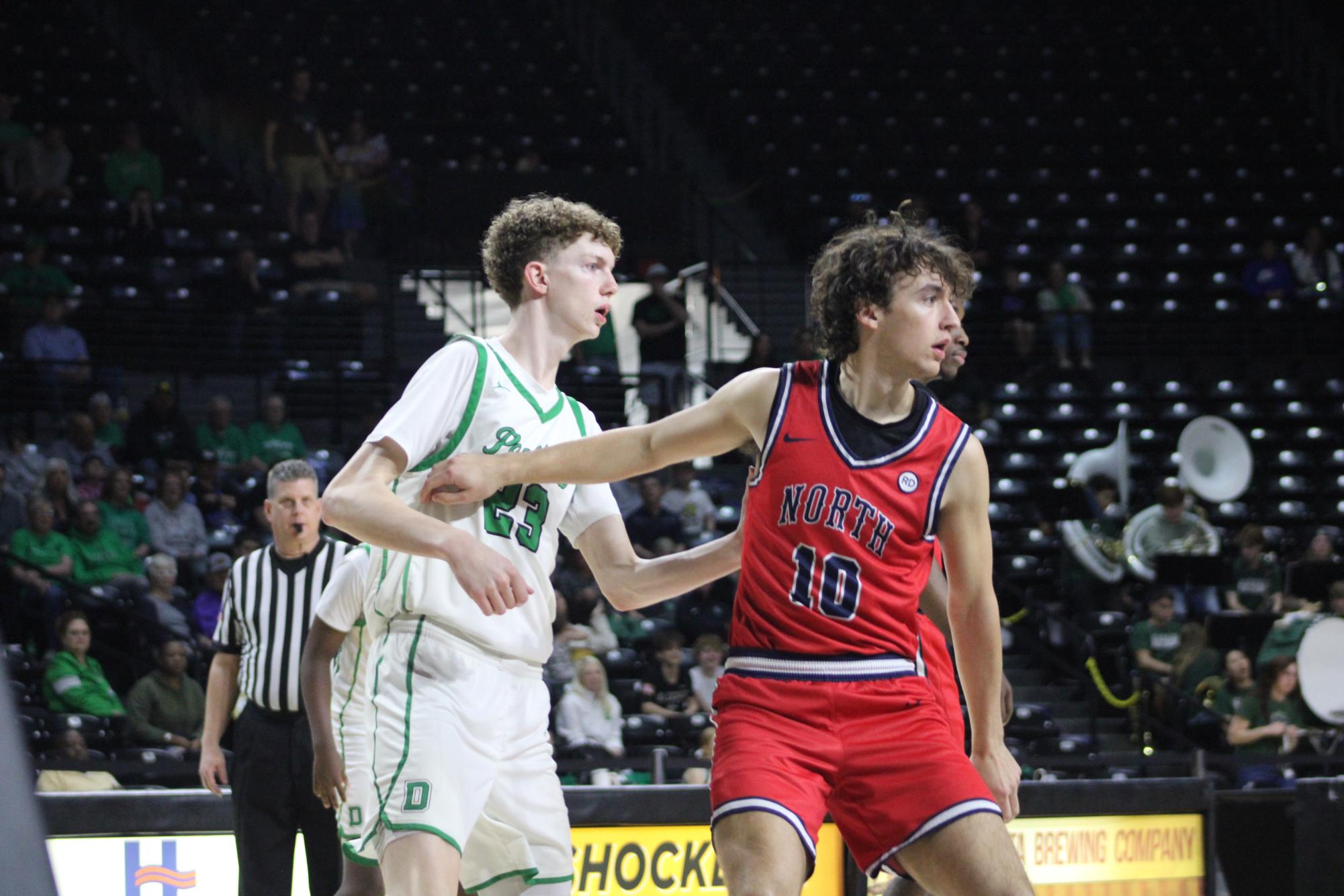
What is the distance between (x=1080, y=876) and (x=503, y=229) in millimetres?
4135

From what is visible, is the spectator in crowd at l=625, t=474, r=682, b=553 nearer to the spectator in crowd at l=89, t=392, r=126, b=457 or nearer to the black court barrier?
the spectator in crowd at l=89, t=392, r=126, b=457

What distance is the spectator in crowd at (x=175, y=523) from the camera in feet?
38.4

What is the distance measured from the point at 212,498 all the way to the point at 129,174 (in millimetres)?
5318

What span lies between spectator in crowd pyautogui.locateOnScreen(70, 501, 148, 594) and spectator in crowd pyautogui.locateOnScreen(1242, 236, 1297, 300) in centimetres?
1256

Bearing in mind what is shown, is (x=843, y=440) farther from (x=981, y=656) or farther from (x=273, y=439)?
(x=273, y=439)

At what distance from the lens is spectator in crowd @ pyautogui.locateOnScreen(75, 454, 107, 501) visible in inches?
465

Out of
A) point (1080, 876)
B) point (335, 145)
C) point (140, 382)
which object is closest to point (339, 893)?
point (1080, 876)

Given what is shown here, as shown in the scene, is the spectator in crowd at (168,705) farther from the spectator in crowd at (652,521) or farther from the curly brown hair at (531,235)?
the curly brown hair at (531,235)

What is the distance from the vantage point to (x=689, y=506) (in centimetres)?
1329

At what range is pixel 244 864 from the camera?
564cm

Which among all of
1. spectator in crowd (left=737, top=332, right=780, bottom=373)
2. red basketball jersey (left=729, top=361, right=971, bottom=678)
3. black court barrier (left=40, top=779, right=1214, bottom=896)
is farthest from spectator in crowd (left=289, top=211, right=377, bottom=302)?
red basketball jersey (left=729, top=361, right=971, bottom=678)

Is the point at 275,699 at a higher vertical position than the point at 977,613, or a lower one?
lower

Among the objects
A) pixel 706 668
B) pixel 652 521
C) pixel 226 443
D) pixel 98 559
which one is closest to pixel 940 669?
pixel 706 668

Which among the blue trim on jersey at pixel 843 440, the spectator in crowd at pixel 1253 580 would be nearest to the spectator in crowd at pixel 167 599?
the blue trim on jersey at pixel 843 440
